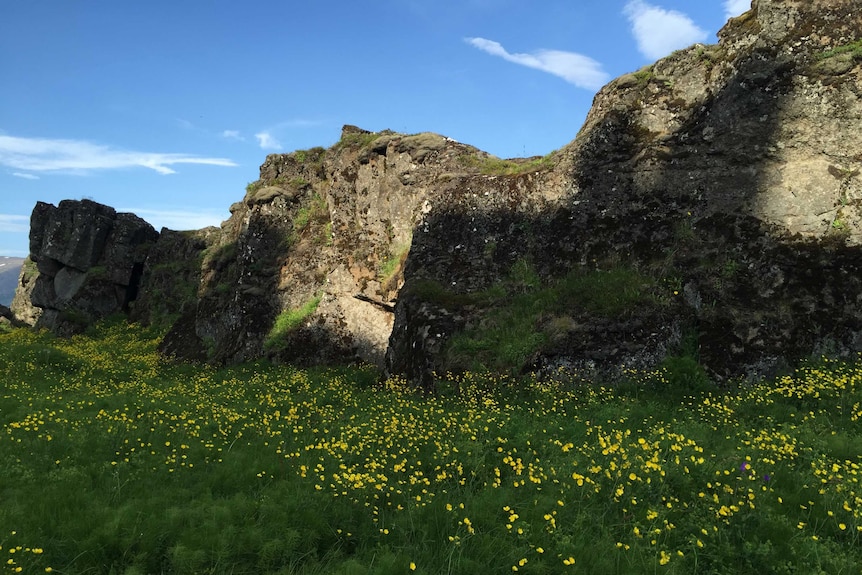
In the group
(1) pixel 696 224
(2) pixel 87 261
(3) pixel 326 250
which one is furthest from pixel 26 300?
(1) pixel 696 224

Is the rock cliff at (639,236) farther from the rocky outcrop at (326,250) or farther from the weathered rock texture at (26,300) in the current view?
the weathered rock texture at (26,300)

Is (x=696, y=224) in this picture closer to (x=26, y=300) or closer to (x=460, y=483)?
(x=460, y=483)

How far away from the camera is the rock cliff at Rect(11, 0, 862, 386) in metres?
14.3

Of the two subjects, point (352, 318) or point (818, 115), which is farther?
point (352, 318)

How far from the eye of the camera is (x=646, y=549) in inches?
248

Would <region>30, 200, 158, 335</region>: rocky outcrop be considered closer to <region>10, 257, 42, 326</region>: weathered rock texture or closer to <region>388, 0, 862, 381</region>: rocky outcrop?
<region>10, 257, 42, 326</region>: weathered rock texture

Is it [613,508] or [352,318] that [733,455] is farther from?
[352,318]

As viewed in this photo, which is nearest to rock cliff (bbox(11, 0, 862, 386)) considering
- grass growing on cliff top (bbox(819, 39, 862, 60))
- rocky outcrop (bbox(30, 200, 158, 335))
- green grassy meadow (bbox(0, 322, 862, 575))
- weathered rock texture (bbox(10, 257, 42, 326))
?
grass growing on cliff top (bbox(819, 39, 862, 60))

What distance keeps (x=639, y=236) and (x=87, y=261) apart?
5113 cm

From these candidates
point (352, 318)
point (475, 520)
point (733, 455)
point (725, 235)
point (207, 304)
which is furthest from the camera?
point (207, 304)

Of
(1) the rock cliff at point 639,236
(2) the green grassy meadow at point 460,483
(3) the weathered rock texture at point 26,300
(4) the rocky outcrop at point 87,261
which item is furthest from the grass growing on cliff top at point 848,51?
(3) the weathered rock texture at point 26,300

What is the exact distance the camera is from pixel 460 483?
829 cm

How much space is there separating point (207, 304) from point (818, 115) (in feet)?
104

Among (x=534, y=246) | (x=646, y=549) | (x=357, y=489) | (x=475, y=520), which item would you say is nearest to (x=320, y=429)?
(x=357, y=489)
